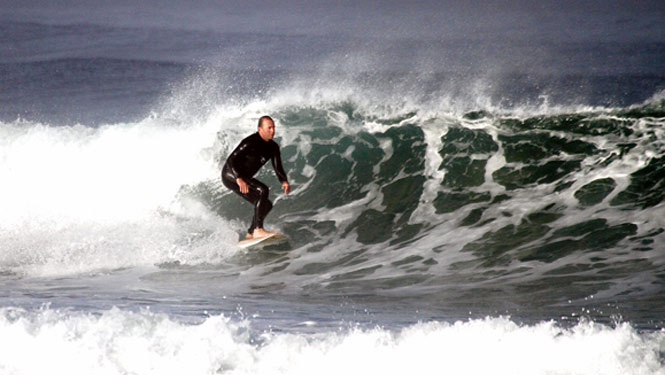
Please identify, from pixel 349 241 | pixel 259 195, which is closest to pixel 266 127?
pixel 259 195

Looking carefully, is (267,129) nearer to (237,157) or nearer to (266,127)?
(266,127)

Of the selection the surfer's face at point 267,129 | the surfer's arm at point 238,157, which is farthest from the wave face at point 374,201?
the surfer's face at point 267,129

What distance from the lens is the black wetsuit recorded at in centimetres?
823

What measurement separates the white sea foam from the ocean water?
1 centimetres

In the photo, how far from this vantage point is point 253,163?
27.2 ft

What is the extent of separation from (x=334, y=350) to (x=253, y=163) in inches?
155

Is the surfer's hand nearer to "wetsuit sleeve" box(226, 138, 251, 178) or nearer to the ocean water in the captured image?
"wetsuit sleeve" box(226, 138, 251, 178)

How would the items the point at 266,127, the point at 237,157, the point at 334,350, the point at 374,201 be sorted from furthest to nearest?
the point at 374,201
the point at 237,157
the point at 266,127
the point at 334,350

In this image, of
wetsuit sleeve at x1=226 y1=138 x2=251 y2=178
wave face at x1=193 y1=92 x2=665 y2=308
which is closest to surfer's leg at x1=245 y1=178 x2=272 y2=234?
wetsuit sleeve at x1=226 y1=138 x2=251 y2=178

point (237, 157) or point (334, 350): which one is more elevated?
point (237, 157)

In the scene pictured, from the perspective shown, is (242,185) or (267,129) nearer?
(242,185)

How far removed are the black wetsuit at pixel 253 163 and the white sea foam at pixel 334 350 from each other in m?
3.49

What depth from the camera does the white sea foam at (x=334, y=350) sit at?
4484 millimetres

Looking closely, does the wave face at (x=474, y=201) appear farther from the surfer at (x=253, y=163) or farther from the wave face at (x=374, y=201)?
the surfer at (x=253, y=163)
